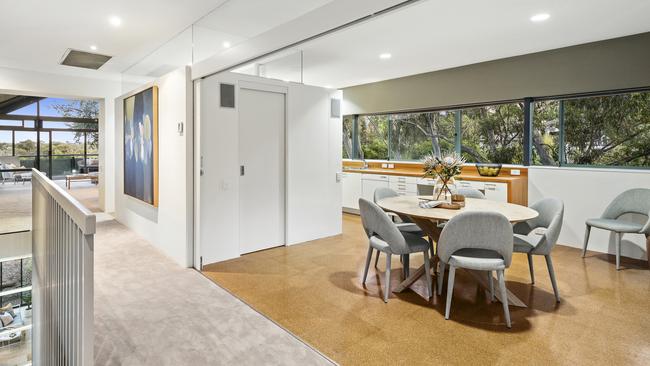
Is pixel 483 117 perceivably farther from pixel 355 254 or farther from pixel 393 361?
pixel 393 361

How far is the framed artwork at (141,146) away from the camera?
467 centimetres

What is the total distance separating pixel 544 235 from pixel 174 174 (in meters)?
3.76

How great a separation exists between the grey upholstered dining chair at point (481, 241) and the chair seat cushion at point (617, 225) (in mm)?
2222

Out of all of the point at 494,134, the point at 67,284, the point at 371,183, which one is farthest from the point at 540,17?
the point at 67,284

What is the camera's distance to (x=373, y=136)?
316 inches

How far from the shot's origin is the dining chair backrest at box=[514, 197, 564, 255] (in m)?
3.03

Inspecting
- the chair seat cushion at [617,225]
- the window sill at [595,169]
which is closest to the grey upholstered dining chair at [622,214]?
the chair seat cushion at [617,225]

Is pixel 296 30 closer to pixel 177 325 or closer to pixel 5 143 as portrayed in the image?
pixel 177 325

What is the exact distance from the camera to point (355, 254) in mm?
4543

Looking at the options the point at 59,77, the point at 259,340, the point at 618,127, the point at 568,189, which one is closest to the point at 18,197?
the point at 59,77

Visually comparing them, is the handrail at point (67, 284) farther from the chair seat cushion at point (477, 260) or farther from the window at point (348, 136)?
the window at point (348, 136)

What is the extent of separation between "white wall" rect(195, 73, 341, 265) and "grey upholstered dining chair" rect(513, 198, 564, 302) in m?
2.56

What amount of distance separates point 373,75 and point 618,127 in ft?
12.2

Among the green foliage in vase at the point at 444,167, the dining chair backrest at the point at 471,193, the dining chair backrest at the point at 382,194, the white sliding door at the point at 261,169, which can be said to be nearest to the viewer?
the green foliage in vase at the point at 444,167
